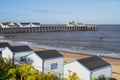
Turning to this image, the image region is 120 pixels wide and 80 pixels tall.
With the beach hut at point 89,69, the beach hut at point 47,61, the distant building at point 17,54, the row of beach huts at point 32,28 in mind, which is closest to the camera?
the beach hut at point 89,69

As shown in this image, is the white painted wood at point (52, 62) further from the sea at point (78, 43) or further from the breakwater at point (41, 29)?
the breakwater at point (41, 29)

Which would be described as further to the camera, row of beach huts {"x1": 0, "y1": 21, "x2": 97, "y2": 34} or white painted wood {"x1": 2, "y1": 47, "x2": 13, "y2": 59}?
row of beach huts {"x1": 0, "y1": 21, "x2": 97, "y2": 34}

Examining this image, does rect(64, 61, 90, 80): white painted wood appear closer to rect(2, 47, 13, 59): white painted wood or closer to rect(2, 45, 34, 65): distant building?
rect(2, 45, 34, 65): distant building

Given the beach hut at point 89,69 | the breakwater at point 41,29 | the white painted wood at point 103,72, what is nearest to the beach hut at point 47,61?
the beach hut at point 89,69

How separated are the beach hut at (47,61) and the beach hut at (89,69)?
1.84 m

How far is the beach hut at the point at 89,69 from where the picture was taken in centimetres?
1330

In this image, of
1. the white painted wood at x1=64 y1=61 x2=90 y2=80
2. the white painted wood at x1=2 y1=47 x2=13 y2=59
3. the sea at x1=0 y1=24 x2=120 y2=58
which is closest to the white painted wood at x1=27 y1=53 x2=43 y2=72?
the white painted wood at x1=2 y1=47 x2=13 y2=59

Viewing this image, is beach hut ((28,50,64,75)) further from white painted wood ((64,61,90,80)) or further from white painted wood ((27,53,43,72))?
white painted wood ((64,61,90,80))

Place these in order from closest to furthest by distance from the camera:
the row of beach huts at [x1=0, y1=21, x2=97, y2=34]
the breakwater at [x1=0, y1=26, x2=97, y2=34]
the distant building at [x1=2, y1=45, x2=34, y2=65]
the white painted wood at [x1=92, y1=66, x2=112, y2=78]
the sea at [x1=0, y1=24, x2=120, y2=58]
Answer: the white painted wood at [x1=92, y1=66, x2=112, y2=78]
the distant building at [x1=2, y1=45, x2=34, y2=65]
the sea at [x1=0, y1=24, x2=120, y2=58]
the breakwater at [x1=0, y1=26, x2=97, y2=34]
the row of beach huts at [x1=0, y1=21, x2=97, y2=34]

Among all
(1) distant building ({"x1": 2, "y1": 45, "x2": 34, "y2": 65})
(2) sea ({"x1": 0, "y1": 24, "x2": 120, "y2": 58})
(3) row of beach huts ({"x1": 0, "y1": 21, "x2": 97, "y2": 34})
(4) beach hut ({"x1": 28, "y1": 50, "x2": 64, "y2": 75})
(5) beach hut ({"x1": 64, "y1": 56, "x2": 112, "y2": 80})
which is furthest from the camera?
(3) row of beach huts ({"x1": 0, "y1": 21, "x2": 97, "y2": 34})

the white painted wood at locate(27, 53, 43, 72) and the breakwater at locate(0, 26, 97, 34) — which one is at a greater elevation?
the white painted wood at locate(27, 53, 43, 72)

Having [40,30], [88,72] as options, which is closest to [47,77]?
[88,72]

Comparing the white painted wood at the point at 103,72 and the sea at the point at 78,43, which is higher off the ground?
the white painted wood at the point at 103,72

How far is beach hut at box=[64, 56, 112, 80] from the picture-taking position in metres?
13.3
